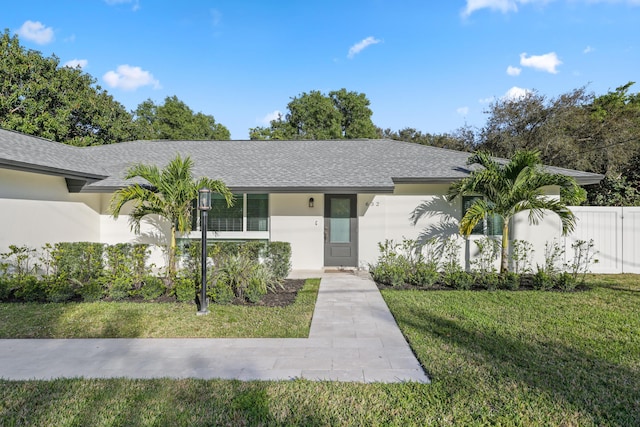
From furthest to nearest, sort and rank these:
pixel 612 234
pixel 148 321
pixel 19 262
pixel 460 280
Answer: pixel 612 234
pixel 460 280
pixel 19 262
pixel 148 321

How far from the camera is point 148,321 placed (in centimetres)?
525

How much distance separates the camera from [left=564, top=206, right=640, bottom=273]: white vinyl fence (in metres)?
9.34

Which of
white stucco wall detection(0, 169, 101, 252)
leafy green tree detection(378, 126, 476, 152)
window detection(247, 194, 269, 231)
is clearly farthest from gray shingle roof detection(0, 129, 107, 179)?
leafy green tree detection(378, 126, 476, 152)

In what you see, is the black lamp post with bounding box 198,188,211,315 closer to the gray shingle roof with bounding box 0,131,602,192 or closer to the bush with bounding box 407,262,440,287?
the gray shingle roof with bounding box 0,131,602,192

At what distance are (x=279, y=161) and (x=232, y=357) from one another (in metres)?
7.48

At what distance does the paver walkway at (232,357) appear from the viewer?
140 inches

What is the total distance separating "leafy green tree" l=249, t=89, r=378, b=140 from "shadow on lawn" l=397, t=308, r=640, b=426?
2448cm

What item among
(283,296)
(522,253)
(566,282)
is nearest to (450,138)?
(522,253)

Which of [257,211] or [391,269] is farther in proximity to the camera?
[257,211]

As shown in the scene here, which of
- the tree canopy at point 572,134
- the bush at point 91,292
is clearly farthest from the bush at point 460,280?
the tree canopy at point 572,134

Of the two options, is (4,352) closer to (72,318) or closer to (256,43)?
(72,318)

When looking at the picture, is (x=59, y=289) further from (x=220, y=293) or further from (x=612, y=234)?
(x=612, y=234)

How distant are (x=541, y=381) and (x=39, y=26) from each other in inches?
822

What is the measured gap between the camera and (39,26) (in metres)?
14.7
